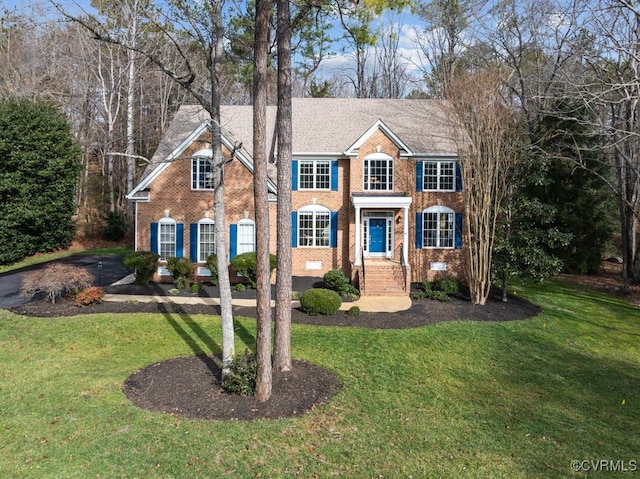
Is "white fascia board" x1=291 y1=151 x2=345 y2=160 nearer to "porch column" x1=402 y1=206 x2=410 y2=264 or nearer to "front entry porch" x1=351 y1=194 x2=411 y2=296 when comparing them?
"front entry porch" x1=351 y1=194 x2=411 y2=296

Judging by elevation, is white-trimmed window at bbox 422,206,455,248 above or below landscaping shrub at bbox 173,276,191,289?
above

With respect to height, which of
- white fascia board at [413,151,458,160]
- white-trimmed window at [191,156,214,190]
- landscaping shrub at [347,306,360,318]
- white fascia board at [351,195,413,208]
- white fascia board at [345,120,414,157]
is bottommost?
landscaping shrub at [347,306,360,318]

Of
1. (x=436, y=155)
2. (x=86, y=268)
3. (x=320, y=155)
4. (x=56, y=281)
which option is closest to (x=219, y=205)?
(x=56, y=281)

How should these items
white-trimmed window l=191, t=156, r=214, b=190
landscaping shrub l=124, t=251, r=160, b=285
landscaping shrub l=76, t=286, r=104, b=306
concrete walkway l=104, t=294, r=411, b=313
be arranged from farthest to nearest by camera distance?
white-trimmed window l=191, t=156, r=214, b=190 < landscaping shrub l=124, t=251, r=160, b=285 < concrete walkway l=104, t=294, r=411, b=313 < landscaping shrub l=76, t=286, r=104, b=306

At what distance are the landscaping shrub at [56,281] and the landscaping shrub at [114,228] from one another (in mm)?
16161

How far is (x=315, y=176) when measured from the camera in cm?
1941

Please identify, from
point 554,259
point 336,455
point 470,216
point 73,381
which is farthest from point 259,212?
point 554,259

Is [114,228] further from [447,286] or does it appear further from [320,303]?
[447,286]

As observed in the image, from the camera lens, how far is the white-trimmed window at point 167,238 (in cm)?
1838

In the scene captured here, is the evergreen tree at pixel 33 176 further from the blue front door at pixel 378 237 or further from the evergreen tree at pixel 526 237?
the evergreen tree at pixel 526 237

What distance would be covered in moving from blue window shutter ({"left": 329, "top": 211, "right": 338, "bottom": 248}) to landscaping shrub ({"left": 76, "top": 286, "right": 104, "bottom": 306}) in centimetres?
911

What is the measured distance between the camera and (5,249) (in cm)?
2230

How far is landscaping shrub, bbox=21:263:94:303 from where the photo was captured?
14.0m

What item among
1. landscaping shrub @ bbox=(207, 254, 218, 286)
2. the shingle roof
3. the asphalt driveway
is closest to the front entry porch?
the shingle roof
